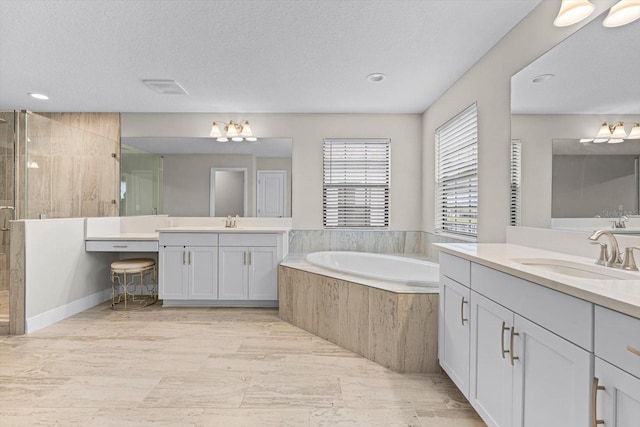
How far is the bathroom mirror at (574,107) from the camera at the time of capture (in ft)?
4.84

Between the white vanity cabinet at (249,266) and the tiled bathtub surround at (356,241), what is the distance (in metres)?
0.56

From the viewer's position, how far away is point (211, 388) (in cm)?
203

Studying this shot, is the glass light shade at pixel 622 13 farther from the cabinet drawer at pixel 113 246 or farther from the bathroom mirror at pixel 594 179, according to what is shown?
the cabinet drawer at pixel 113 246

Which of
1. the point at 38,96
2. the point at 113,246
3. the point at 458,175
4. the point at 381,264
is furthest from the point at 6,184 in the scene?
the point at 458,175

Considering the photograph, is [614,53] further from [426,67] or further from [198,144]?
[198,144]

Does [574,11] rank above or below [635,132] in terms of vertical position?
above

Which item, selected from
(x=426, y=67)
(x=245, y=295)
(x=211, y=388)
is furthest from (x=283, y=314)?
(x=426, y=67)

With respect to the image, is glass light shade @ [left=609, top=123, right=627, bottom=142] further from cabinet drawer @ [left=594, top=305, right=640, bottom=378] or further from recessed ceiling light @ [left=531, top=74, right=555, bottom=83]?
cabinet drawer @ [left=594, top=305, right=640, bottom=378]

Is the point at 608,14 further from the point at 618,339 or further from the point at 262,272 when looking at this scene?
the point at 262,272

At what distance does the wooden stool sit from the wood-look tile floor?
2.20ft

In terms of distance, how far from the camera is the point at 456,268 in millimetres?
1868

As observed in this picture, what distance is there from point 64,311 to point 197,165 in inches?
79.4

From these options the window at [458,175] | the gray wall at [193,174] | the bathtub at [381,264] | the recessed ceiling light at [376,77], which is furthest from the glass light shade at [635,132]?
the gray wall at [193,174]

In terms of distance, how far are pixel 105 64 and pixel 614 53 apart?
333 cm
